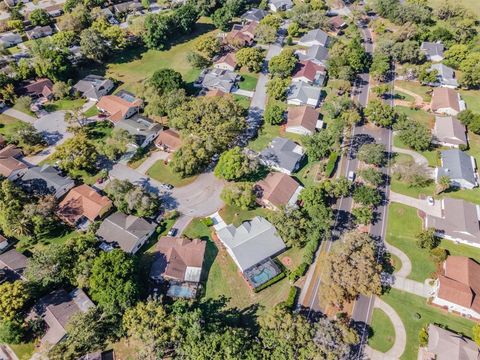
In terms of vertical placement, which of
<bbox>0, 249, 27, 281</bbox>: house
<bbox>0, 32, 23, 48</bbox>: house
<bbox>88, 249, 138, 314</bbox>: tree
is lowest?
<bbox>0, 249, 27, 281</bbox>: house

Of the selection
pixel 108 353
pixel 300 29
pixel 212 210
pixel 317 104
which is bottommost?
pixel 108 353

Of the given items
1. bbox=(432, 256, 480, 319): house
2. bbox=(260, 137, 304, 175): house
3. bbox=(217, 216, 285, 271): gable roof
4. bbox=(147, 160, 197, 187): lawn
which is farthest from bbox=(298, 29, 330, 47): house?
bbox=(432, 256, 480, 319): house

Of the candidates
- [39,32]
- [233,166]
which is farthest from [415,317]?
[39,32]

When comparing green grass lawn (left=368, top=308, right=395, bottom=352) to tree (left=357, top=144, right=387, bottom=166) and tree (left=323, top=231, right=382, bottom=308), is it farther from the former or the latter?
tree (left=357, top=144, right=387, bottom=166)

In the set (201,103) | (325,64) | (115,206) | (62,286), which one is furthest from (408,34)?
(62,286)

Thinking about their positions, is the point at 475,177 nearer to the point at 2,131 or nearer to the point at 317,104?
the point at 317,104
